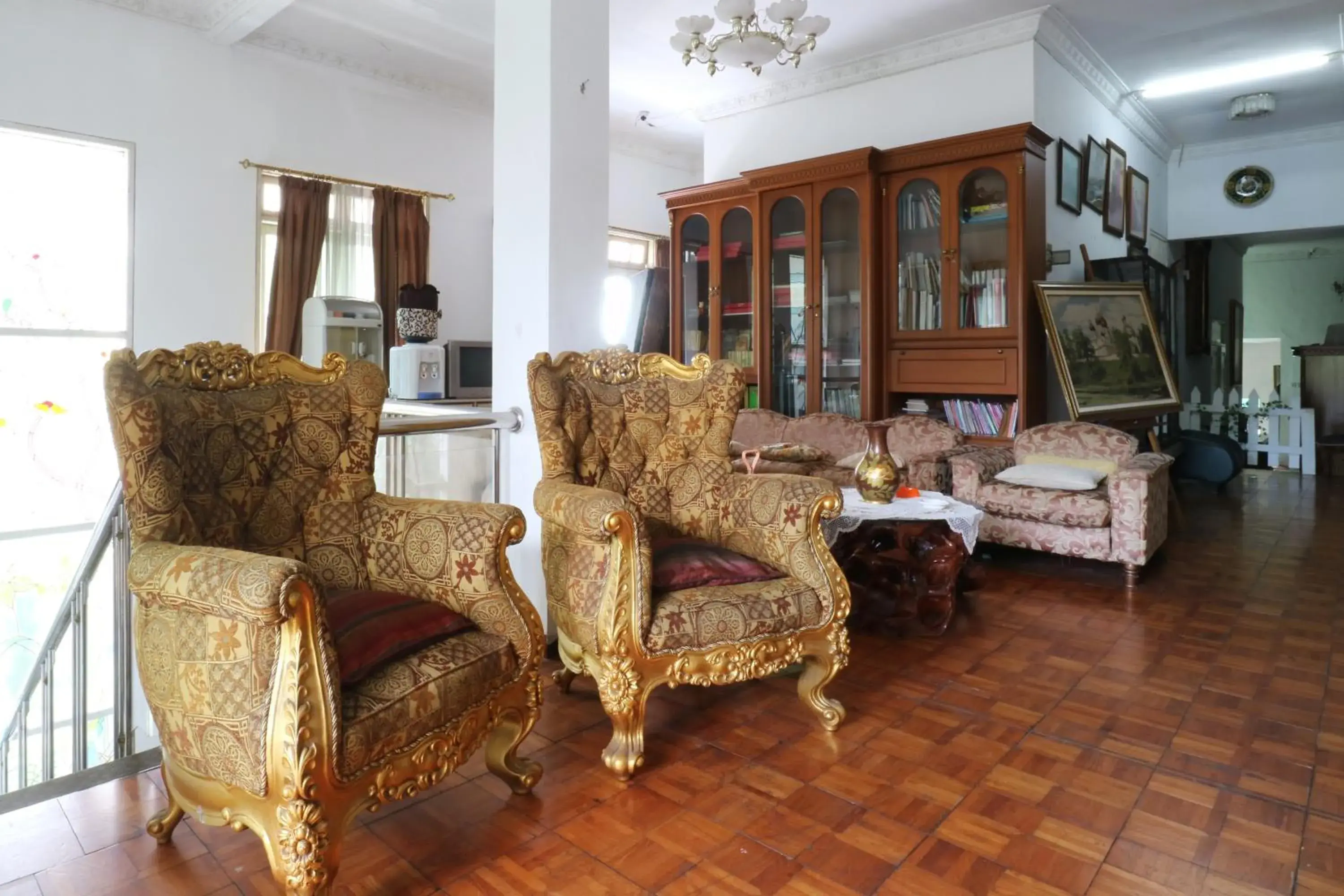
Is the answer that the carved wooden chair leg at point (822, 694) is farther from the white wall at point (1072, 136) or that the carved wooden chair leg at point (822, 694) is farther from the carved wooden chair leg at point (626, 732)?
the white wall at point (1072, 136)

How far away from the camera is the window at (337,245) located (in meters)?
5.24

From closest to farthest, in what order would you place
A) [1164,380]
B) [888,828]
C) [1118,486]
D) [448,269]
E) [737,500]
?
[888,828] → [737,500] → [1118,486] → [1164,380] → [448,269]

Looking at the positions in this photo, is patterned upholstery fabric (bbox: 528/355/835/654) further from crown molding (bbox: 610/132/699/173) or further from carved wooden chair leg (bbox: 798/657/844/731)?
crown molding (bbox: 610/132/699/173)

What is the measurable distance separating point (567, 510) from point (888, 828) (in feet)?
3.47

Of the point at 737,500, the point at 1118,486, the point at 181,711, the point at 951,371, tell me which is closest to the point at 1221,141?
the point at 951,371

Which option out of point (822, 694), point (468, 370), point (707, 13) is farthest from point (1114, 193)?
point (822, 694)

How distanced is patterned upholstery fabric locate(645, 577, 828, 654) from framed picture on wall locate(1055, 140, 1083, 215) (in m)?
3.88

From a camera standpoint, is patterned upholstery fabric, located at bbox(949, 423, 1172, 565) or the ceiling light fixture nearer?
patterned upholstery fabric, located at bbox(949, 423, 1172, 565)

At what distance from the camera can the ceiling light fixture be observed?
5.43 m

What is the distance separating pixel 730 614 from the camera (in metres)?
2.18

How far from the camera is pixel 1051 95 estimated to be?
4992mm

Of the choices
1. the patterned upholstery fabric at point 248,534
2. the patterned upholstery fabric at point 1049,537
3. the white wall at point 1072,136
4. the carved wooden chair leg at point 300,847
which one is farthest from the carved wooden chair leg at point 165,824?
the white wall at point 1072,136

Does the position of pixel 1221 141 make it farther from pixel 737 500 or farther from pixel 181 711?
pixel 181 711

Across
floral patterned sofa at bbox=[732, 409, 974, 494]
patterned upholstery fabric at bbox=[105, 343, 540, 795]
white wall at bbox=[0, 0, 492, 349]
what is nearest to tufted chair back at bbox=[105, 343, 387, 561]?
patterned upholstery fabric at bbox=[105, 343, 540, 795]
